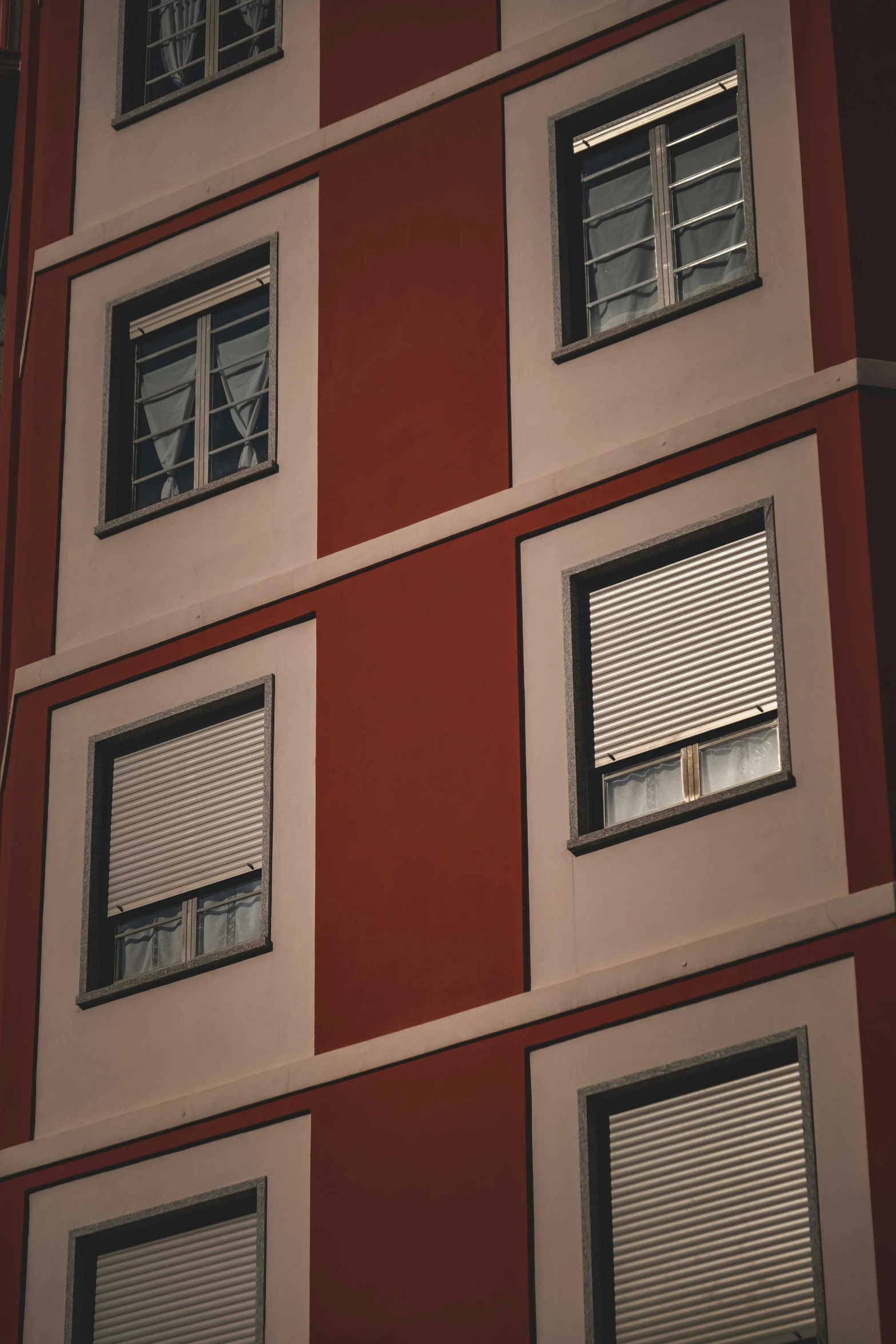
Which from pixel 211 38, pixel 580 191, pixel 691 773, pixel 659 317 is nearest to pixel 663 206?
pixel 580 191

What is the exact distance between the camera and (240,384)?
21.3 m

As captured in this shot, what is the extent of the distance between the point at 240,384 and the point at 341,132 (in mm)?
2092

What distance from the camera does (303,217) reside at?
21344mm

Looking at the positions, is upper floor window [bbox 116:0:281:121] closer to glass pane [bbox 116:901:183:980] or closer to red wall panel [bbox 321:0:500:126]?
red wall panel [bbox 321:0:500:126]

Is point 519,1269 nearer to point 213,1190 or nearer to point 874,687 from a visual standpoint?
point 213,1190

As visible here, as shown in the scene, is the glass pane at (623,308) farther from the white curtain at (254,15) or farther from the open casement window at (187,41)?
the white curtain at (254,15)

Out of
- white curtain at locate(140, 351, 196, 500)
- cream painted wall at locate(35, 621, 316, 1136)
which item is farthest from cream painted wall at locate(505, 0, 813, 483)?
white curtain at locate(140, 351, 196, 500)

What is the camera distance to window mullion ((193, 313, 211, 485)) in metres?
21.2

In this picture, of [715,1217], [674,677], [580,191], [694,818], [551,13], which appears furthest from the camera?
[551,13]

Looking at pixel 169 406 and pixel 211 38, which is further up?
pixel 211 38

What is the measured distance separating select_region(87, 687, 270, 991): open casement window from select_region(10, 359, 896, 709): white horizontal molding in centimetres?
72

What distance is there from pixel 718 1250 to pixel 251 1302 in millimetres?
3438

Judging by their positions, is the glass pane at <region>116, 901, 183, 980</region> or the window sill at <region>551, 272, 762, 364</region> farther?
the glass pane at <region>116, 901, 183, 980</region>

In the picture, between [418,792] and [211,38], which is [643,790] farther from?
[211,38]
